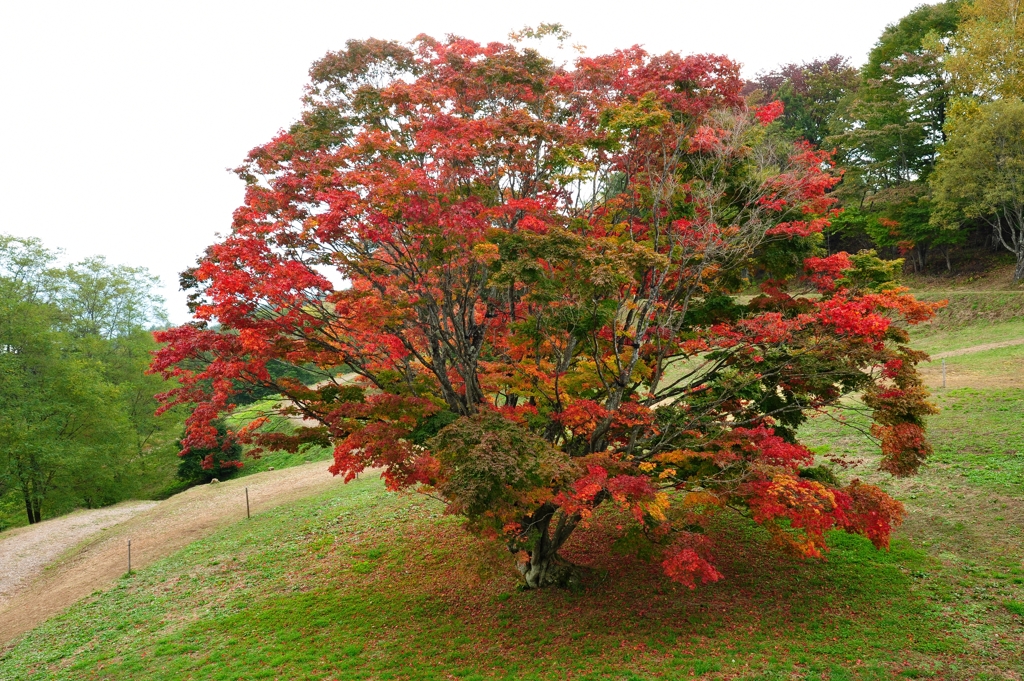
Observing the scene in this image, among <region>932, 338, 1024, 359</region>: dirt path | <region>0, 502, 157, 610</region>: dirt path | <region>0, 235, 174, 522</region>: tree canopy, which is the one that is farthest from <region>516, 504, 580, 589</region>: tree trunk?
<region>0, 235, 174, 522</region>: tree canopy

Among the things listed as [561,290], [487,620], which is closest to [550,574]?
[487,620]

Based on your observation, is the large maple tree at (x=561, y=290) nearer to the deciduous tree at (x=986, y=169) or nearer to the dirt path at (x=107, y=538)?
the dirt path at (x=107, y=538)

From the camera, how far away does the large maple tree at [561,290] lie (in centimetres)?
828

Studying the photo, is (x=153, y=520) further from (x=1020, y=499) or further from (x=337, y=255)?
(x=1020, y=499)

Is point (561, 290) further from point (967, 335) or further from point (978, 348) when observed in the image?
point (967, 335)

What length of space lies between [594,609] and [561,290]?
5649mm

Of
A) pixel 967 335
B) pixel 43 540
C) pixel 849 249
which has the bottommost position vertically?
pixel 43 540

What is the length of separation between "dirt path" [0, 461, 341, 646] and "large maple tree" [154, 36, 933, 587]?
10156 millimetres

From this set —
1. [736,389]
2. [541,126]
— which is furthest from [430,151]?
[736,389]

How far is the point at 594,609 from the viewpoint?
32.1 ft

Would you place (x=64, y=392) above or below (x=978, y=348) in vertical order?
above

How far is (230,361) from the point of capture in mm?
9031

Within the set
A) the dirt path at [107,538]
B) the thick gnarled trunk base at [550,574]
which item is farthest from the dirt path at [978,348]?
the dirt path at [107,538]

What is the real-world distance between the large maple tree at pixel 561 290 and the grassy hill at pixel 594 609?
1220 millimetres
